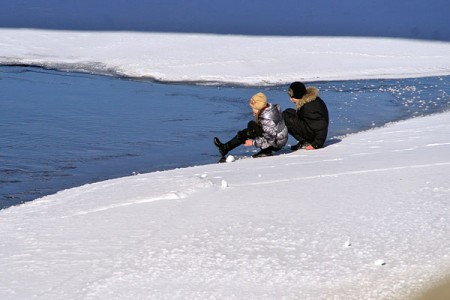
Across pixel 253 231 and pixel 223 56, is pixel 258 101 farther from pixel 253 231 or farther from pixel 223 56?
pixel 223 56

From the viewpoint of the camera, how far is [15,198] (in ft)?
18.7

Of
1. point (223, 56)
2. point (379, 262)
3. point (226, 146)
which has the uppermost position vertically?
point (223, 56)

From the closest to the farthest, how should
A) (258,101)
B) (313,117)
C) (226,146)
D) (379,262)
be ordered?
1. (379,262)
2. (258,101)
3. (313,117)
4. (226,146)

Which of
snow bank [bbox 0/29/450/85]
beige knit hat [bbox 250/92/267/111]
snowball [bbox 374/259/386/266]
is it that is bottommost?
snowball [bbox 374/259/386/266]

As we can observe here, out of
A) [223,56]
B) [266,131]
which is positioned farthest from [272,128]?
[223,56]

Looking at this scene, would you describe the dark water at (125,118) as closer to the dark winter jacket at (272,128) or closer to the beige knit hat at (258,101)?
the dark winter jacket at (272,128)

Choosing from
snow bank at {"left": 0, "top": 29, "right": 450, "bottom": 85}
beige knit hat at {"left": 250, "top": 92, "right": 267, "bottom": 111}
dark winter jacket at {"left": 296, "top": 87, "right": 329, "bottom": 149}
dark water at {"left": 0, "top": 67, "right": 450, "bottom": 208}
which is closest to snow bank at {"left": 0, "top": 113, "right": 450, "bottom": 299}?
beige knit hat at {"left": 250, "top": 92, "right": 267, "bottom": 111}

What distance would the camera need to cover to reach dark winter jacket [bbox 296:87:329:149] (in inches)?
265

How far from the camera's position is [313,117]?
673 cm

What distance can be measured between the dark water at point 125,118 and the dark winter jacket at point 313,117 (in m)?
0.81

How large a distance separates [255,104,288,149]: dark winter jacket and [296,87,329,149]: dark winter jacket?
205mm

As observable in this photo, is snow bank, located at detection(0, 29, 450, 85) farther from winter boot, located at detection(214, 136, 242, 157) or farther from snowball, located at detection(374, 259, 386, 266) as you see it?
snowball, located at detection(374, 259, 386, 266)

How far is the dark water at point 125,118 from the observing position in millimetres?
6766

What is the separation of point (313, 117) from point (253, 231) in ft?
8.88
